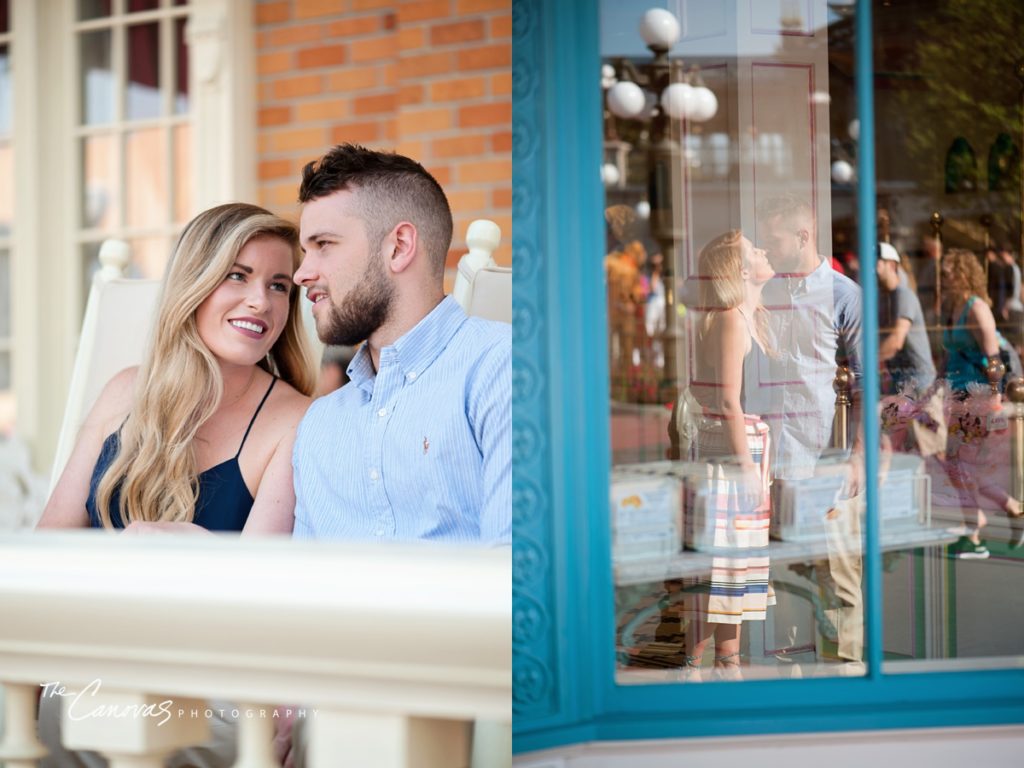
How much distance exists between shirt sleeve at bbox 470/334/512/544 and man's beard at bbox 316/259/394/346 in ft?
0.60

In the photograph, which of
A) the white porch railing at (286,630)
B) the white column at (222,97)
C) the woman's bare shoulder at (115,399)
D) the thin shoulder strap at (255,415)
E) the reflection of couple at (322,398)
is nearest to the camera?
the white porch railing at (286,630)

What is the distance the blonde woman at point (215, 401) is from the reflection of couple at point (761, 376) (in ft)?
2.26

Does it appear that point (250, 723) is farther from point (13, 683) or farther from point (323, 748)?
point (13, 683)

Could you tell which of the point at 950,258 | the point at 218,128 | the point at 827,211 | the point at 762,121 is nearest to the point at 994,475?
the point at 950,258

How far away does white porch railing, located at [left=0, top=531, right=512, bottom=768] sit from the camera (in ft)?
2.23

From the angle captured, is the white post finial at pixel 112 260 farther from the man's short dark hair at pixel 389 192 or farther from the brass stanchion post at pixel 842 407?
the brass stanchion post at pixel 842 407

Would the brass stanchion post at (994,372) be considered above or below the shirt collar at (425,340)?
below

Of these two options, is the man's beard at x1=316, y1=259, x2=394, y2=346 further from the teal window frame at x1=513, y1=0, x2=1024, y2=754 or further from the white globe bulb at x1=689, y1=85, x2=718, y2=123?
the white globe bulb at x1=689, y1=85, x2=718, y2=123

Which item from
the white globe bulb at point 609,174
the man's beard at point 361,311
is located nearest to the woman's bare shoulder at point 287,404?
the man's beard at point 361,311

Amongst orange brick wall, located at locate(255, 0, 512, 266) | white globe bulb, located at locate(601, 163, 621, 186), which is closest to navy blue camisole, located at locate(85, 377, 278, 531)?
orange brick wall, located at locate(255, 0, 512, 266)

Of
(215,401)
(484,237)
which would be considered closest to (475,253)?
(484,237)

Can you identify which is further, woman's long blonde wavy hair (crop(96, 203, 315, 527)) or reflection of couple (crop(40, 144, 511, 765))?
woman's long blonde wavy hair (crop(96, 203, 315, 527))

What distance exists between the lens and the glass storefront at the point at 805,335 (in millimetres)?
1567

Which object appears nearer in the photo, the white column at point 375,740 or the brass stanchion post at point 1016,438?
the white column at point 375,740
